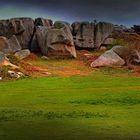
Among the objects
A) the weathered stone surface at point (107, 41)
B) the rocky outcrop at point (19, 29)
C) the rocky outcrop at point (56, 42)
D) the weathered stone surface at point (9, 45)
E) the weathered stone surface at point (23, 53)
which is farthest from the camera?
the weathered stone surface at point (107, 41)

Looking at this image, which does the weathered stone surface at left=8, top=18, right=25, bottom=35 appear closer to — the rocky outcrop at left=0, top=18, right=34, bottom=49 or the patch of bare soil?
the rocky outcrop at left=0, top=18, right=34, bottom=49

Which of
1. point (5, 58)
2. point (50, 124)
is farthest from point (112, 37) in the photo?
point (50, 124)

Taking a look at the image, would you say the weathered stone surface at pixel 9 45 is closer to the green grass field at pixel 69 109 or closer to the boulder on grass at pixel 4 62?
the boulder on grass at pixel 4 62

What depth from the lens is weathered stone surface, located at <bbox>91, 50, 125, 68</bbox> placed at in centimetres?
4698

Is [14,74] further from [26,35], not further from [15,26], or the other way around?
[26,35]

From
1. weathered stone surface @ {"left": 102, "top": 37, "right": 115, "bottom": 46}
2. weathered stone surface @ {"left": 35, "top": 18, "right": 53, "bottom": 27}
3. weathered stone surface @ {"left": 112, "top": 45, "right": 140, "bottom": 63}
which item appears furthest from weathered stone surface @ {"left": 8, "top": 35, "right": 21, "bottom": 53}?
weathered stone surface @ {"left": 102, "top": 37, "right": 115, "bottom": 46}

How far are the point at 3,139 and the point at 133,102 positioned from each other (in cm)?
1220

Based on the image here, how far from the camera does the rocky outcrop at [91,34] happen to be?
57.3 metres

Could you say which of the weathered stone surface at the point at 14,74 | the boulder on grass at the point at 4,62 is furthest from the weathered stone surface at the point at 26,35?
the weathered stone surface at the point at 14,74

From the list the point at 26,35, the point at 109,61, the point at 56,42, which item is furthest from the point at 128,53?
the point at 26,35

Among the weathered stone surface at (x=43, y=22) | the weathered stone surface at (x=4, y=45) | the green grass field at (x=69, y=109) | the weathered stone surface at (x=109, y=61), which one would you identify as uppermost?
the green grass field at (x=69, y=109)

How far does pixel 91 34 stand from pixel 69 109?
117 ft

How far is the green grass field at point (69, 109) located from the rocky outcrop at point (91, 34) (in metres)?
20.1

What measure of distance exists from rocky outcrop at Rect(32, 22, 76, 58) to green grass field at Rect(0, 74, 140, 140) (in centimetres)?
1407
